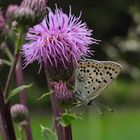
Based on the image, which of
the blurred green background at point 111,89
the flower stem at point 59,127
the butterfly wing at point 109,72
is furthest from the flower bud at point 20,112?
the blurred green background at point 111,89

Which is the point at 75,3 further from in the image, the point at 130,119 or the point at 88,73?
the point at 88,73

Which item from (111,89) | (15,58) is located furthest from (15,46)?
(111,89)

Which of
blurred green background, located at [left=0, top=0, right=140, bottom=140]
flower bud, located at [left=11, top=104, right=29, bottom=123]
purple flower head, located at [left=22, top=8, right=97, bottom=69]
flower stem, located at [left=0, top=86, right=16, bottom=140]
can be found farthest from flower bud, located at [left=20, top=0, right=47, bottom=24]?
blurred green background, located at [left=0, top=0, right=140, bottom=140]

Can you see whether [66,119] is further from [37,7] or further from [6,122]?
[37,7]

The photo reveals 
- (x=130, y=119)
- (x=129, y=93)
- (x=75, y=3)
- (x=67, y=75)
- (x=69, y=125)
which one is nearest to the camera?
(x=69, y=125)

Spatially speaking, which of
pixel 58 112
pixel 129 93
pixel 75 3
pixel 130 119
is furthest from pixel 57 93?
pixel 75 3

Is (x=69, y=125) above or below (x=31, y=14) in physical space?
below
